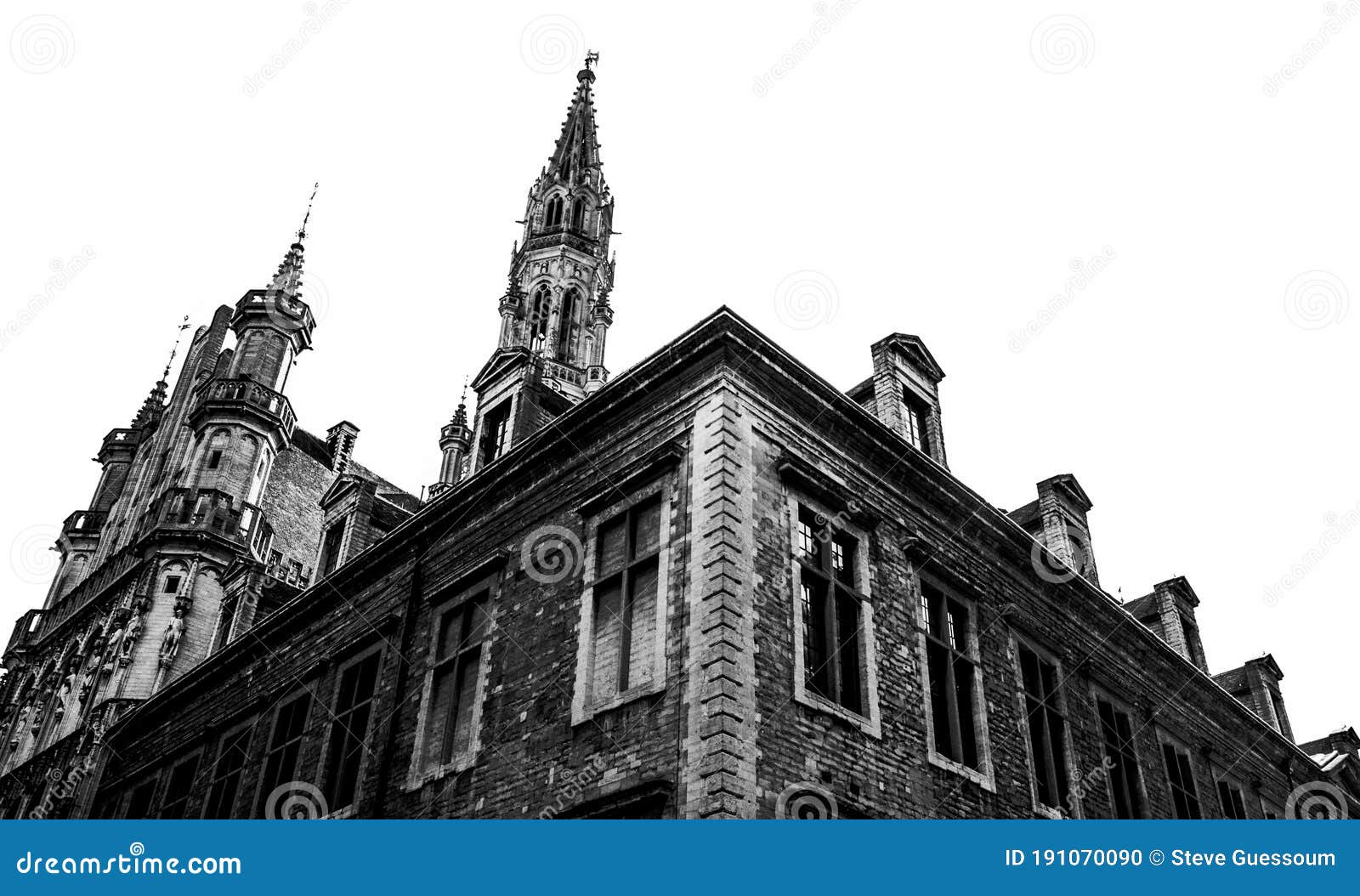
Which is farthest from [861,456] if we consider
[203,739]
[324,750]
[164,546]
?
[164,546]

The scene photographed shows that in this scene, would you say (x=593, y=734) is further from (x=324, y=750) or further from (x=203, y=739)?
(x=203, y=739)

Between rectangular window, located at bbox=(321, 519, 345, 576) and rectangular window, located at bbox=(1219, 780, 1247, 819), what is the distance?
16.7m

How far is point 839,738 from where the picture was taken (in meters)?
12.1

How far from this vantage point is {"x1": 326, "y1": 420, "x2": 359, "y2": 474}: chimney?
43.3 meters

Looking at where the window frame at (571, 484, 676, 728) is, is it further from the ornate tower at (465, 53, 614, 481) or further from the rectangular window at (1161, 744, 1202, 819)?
the ornate tower at (465, 53, 614, 481)

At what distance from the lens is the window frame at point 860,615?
12172 mm

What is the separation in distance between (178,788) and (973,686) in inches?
573

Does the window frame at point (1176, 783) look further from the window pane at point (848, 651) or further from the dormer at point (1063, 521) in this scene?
the window pane at point (848, 651)

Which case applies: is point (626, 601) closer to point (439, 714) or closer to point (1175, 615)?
point (439, 714)

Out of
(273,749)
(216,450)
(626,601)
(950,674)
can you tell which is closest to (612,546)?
(626,601)

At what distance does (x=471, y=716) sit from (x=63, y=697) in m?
20.9

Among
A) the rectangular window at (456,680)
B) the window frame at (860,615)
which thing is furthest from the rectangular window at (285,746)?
the window frame at (860,615)

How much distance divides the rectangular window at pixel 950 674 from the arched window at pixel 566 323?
93.6 ft

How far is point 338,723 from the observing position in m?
16.8
